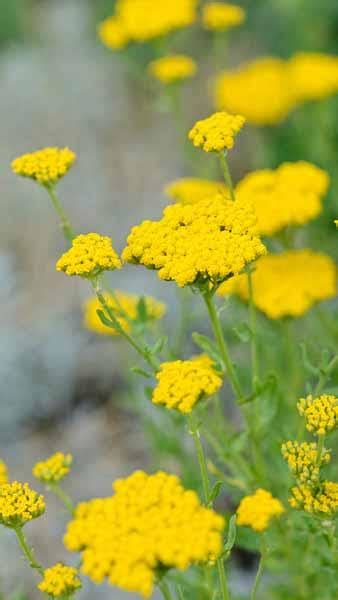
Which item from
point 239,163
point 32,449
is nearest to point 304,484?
point 32,449

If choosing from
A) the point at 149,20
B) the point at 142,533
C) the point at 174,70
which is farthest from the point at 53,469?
the point at 149,20

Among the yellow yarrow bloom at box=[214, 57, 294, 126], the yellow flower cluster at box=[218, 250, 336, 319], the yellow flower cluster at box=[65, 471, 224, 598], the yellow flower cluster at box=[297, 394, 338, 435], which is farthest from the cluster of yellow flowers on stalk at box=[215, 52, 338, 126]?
the yellow flower cluster at box=[65, 471, 224, 598]

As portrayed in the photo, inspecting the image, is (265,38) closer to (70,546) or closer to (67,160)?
(67,160)

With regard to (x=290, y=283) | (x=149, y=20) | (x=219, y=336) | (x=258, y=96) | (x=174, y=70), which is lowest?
(x=290, y=283)

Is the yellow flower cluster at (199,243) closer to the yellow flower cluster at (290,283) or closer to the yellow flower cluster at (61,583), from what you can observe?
the yellow flower cluster at (61,583)

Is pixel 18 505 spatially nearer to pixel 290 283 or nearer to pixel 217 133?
pixel 217 133
